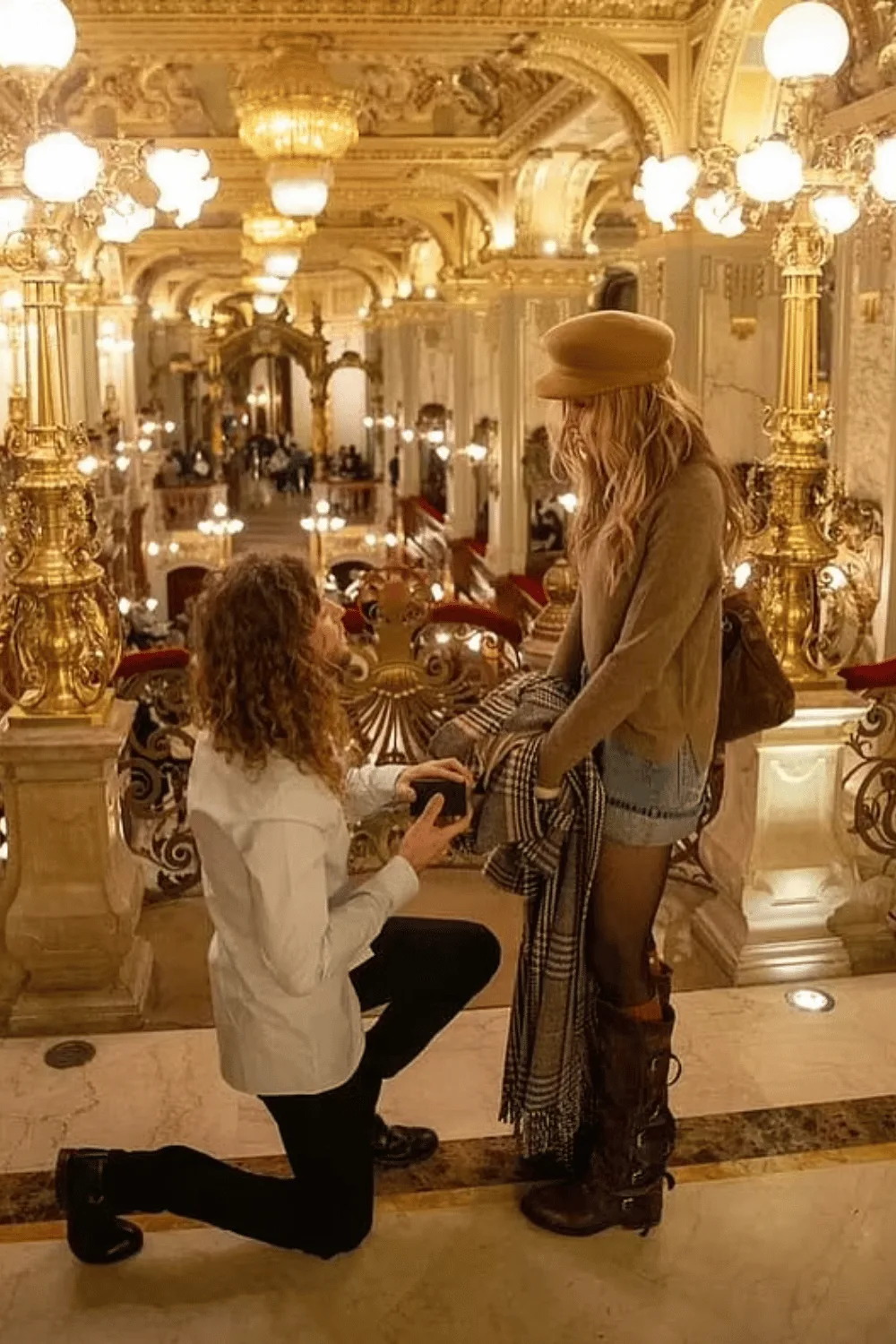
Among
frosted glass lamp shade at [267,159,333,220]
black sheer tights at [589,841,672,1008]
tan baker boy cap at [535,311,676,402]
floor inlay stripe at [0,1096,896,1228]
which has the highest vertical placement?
frosted glass lamp shade at [267,159,333,220]

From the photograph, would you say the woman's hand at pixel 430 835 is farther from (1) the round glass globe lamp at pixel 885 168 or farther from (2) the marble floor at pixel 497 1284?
(1) the round glass globe lamp at pixel 885 168

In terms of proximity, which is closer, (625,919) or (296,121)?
(625,919)

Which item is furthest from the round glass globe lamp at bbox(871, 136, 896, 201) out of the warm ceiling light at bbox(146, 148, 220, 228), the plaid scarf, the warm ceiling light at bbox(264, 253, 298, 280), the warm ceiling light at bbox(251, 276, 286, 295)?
the warm ceiling light at bbox(251, 276, 286, 295)

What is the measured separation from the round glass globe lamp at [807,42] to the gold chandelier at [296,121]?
12.9ft

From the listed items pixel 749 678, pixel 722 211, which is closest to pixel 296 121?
pixel 722 211

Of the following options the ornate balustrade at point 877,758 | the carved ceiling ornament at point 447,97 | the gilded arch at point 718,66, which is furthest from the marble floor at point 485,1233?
the carved ceiling ornament at point 447,97

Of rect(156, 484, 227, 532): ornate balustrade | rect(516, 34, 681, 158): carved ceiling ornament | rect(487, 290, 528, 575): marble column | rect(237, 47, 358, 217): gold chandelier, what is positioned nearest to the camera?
rect(237, 47, 358, 217): gold chandelier

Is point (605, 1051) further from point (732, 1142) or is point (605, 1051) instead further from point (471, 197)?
point (471, 197)

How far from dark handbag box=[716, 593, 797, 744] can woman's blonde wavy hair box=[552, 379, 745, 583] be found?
1.31 feet

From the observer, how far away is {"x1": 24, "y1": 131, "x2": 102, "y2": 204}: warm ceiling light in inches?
161

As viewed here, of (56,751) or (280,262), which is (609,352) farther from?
(280,262)

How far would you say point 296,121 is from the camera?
25.2ft

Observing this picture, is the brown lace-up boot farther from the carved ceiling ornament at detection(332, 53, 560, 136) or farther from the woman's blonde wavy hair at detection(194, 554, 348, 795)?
the carved ceiling ornament at detection(332, 53, 560, 136)

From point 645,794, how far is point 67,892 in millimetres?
2150
